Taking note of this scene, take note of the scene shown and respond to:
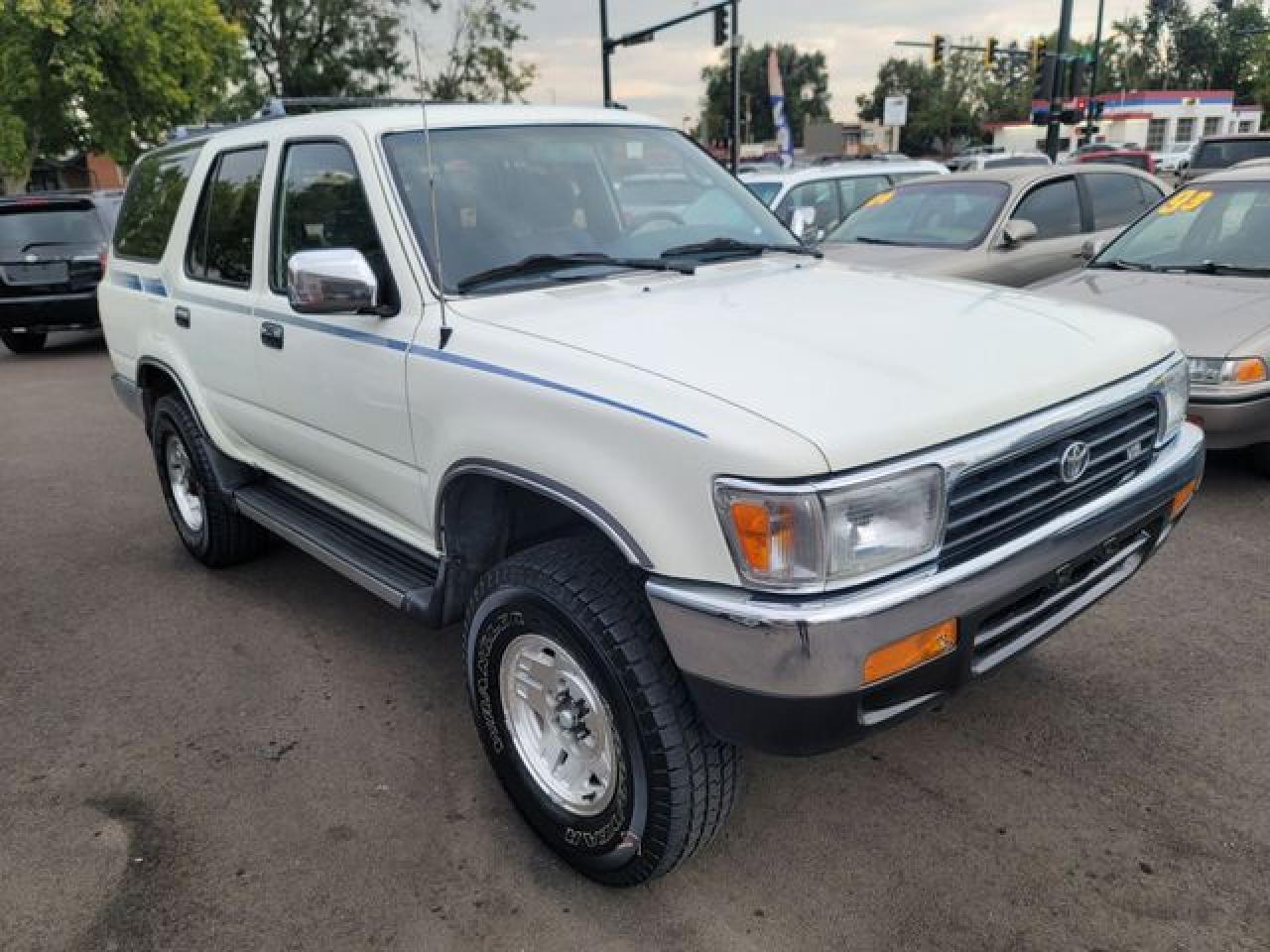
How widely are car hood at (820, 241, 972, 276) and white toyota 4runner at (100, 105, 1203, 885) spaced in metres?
3.79

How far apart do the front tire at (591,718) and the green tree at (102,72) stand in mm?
22538

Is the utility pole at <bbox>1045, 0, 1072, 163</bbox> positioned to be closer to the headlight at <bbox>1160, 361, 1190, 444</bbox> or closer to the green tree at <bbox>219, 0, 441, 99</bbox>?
the headlight at <bbox>1160, 361, 1190, 444</bbox>

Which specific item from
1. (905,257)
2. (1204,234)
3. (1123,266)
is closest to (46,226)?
(905,257)

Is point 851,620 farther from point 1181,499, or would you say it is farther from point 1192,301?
point 1192,301

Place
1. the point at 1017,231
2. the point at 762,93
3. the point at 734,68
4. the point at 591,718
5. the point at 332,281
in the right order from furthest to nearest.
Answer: the point at 762,93 < the point at 734,68 < the point at 1017,231 < the point at 332,281 < the point at 591,718

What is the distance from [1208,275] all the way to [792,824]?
4.58 meters

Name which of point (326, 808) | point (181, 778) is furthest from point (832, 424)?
point (181, 778)

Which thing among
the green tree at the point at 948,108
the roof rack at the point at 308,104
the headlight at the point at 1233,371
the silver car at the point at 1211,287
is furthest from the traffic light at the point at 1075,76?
the green tree at the point at 948,108

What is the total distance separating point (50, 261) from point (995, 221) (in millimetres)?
9895

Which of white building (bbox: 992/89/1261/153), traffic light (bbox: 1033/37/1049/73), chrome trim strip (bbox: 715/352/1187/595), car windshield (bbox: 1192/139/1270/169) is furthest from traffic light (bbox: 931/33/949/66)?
white building (bbox: 992/89/1261/153)

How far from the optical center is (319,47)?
118ft

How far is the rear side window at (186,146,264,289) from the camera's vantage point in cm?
386

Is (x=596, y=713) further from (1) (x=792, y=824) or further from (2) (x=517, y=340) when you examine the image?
(2) (x=517, y=340)

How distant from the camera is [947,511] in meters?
2.18
